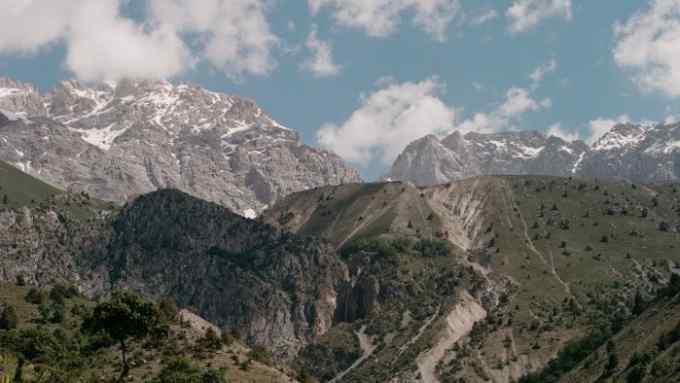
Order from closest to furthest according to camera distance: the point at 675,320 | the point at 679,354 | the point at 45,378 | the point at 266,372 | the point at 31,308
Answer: the point at 45,378 → the point at 679,354 → the point at 266,372 → the point at 675,320 → the point at 31,308

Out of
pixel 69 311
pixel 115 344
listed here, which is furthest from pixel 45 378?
pixel 69 311

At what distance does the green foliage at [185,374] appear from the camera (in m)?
126

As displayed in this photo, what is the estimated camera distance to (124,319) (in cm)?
14538

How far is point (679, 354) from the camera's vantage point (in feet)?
469

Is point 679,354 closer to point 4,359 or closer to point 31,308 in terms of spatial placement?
point 4,359

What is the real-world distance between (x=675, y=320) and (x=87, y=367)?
99.9 m

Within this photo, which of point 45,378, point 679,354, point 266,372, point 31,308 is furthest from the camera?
point 31,308

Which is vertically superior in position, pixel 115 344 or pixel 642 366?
pixel 115 344

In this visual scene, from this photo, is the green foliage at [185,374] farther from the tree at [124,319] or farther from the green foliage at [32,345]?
the green foliage at [32,345]

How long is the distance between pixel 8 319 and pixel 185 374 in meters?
54.2

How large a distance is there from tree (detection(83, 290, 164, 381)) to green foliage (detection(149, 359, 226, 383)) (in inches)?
365

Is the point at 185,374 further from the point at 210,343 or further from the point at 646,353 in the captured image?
the point at 646,353

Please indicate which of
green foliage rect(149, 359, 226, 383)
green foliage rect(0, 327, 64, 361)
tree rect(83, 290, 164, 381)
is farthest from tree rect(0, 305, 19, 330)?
green foliage rect(149, 359, 226, 383)

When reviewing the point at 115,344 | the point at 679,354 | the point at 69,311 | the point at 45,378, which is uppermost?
the point at 69,311
